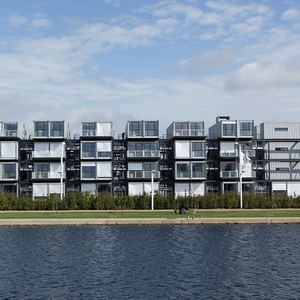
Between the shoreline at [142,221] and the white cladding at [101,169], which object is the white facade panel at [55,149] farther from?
the shoreline at [142,221]

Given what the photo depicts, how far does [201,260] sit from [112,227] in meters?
16.3

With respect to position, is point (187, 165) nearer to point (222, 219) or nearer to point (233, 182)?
point (233, 182)

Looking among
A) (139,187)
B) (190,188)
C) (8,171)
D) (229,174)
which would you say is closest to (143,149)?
(139,187)

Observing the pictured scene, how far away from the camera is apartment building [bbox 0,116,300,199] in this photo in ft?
269

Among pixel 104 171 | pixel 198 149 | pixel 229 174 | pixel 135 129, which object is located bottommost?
pixel 229 174

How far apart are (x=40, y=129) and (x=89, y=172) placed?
10.4m

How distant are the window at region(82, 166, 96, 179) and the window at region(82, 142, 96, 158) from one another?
2076mm

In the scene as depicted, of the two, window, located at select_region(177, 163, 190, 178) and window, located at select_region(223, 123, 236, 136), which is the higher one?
window, located at select_region(223, 123, 236, 136)

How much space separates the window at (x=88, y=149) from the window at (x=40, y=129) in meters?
6.36

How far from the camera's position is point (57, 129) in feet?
269

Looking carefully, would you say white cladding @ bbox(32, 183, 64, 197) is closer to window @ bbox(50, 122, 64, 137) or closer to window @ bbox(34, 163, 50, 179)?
window @ bbox(34, 163, 50, 179)

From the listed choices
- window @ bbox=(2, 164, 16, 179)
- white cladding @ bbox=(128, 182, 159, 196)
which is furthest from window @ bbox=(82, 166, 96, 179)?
window @ bbox=(2, 164, 16, 179)

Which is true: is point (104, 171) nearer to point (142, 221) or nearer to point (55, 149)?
point (55, 149)

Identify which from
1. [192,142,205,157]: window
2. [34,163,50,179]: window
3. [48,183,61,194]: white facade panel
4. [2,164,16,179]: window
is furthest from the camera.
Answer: [192,142,205,157]: window
